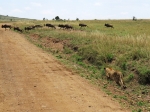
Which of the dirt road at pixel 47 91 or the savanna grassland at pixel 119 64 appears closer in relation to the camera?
the dirt road at pixel 47 91

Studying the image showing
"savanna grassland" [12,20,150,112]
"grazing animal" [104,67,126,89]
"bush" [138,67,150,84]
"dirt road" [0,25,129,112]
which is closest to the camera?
"dirt road" [0,25,129,112]

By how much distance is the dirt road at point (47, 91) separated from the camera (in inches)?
280

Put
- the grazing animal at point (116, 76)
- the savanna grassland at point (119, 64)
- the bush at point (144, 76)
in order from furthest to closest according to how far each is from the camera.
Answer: the grazing animal at point (116, 76)
the bush at point (144, 76)
the savanna grassland at point (119, 64)

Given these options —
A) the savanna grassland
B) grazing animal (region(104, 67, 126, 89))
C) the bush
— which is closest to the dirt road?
the savanna grassland

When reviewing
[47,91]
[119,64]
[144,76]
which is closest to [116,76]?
[144,76]

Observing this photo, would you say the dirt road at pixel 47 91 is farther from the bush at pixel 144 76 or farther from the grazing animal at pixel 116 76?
the bush at pixel 144 76

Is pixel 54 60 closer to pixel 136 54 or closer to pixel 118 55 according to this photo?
pixel 118 55

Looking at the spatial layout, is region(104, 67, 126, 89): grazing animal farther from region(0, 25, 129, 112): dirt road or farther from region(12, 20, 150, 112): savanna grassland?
region(0, 25, 129, 112): dirt road

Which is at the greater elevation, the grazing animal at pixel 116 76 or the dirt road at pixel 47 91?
the grazing animal at pixel 116 76

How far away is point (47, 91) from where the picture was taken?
843 cm

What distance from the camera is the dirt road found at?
7.10m

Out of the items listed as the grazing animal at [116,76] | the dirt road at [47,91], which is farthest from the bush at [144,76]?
the dirt road at [47,91]

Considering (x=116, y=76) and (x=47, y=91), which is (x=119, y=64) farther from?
(x=47, y=91)

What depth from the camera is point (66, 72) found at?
1125cm
